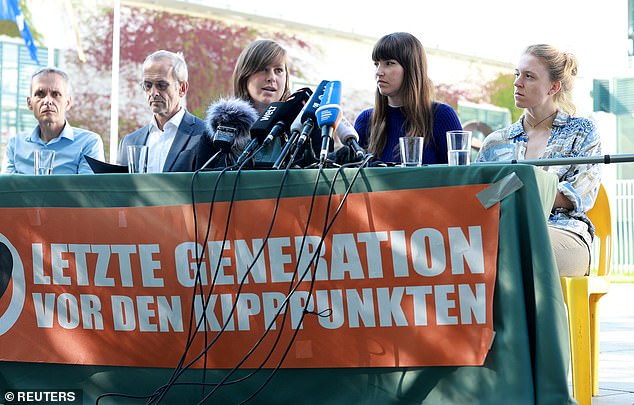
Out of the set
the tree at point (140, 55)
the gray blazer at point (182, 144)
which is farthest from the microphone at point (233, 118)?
the tree at point (140, 55)

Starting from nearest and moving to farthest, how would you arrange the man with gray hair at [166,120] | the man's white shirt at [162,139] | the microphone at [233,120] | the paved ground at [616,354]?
the microphone at [233,120] < the paved ground at [616,354] < the man with gray hair at [166,120] < the man's white shirt at [162,139]

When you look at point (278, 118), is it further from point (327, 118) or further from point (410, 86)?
point (410, 86)

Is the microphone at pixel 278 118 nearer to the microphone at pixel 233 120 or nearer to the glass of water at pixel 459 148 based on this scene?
the microphone at pixel 233 120

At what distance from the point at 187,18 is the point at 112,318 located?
1469cm

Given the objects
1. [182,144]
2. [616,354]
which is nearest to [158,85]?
[182,144]

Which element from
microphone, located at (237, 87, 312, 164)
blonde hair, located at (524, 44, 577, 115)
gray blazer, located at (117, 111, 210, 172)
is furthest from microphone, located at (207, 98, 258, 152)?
blonde hair, located at (524, 44, 577, 115)

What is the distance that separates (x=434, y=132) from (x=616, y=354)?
193 cm

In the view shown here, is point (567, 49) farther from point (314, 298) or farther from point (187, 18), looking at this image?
point (187, 18)

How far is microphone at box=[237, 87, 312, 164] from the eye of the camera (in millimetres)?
2691

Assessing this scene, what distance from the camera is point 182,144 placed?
12.7 feet

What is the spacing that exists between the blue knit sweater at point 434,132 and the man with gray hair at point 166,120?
766mm

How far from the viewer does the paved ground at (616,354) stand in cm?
347

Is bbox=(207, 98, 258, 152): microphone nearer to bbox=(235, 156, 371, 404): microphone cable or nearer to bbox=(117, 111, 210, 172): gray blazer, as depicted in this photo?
bbox=(117, 111, 210, 172): gray blazer
